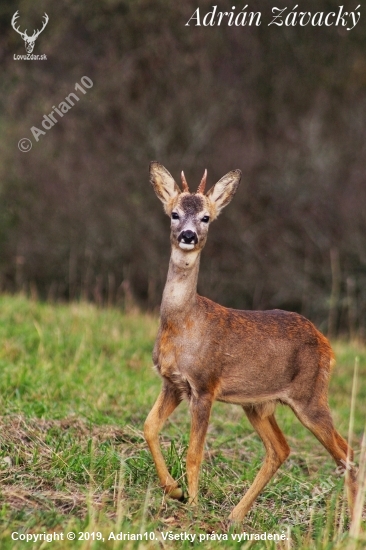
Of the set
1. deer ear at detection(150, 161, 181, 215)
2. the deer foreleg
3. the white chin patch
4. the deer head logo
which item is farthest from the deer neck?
the deer head logo

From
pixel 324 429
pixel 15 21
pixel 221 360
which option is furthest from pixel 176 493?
pixel 15 21

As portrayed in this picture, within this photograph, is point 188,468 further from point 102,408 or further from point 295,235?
point 295,235

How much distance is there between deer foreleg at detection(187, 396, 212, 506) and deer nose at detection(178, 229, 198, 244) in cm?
97

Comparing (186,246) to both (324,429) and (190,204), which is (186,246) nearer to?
(190,204)

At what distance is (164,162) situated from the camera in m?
20.1

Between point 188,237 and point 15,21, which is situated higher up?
point 15,21

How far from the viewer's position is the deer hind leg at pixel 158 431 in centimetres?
532

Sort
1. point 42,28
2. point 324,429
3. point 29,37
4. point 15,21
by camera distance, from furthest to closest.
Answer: point 42,28
point 29,37
point 15,21
point 324,429

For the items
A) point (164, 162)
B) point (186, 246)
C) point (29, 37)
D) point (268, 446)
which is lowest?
point (268, 446)

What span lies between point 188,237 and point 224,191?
74 centimetres

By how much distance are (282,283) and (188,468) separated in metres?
14.8

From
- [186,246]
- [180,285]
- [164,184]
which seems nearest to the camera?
[186,246]

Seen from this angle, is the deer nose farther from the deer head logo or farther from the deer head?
the deer head logo

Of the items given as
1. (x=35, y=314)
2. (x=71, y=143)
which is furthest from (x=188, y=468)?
(x=71, y=143)
